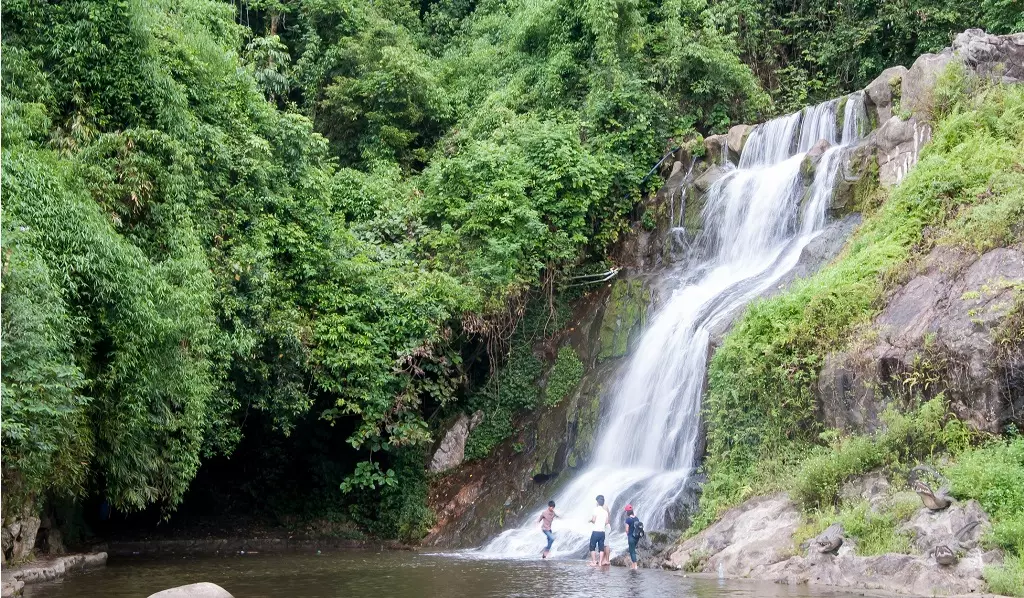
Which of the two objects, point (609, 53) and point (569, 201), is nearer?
point (569, 201)

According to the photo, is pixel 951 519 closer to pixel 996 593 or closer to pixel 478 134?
pixel 996 593

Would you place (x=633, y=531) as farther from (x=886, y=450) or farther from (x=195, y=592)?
(x=195, y=592)

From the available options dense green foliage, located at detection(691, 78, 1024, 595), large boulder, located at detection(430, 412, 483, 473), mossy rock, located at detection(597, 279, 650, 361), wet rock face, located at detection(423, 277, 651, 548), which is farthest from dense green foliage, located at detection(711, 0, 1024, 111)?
large boulder, located at detection(430, 412, 483, 473)

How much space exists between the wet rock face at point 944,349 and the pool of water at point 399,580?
3372 mm

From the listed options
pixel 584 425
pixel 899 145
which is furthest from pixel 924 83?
pixel 584 425

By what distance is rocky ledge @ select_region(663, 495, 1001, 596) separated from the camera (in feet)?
32.7

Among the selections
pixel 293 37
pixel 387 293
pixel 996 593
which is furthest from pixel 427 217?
pixel 996 593

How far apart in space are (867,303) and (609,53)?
1285 centimetres

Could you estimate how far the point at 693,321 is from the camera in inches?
724

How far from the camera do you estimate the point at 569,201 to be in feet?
71.6

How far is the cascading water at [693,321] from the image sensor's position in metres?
16.6

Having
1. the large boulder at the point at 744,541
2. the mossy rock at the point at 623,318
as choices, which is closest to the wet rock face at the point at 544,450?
the mossy rock at the point at 623,318

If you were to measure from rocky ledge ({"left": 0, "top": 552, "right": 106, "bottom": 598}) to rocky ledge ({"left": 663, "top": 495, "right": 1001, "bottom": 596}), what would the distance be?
8.78 metres

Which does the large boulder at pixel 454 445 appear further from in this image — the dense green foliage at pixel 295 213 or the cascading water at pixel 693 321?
the cascading water at pixel 693 321
